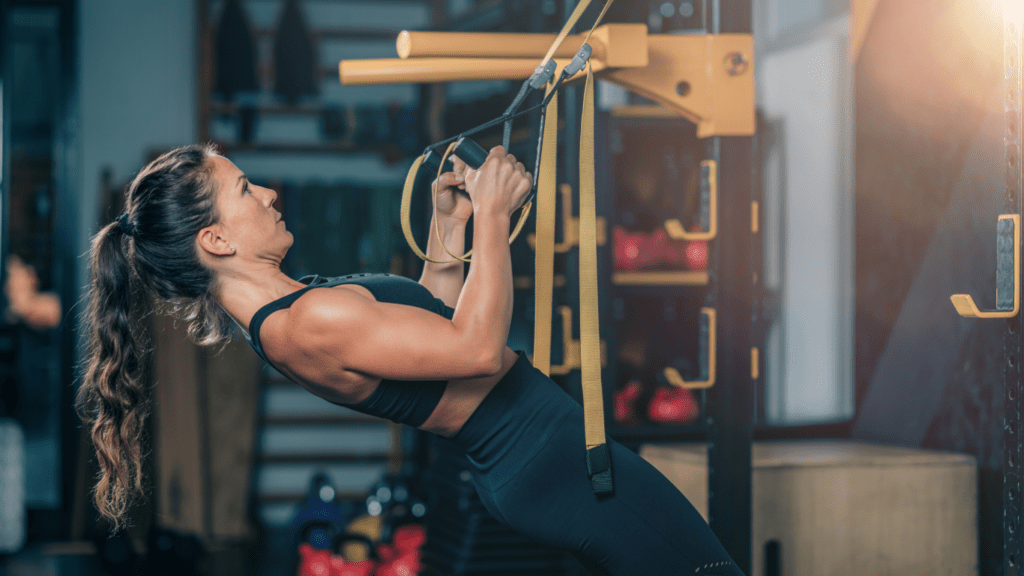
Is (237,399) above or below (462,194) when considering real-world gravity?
below

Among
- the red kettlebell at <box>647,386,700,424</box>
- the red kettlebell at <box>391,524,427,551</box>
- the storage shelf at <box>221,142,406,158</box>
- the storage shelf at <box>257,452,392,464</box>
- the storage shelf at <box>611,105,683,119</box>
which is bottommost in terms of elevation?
the red kettlebell at <box>391,524,427,551</box>

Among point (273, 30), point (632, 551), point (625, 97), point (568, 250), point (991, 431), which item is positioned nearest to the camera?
point (632, 551)

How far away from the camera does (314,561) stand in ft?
11.1

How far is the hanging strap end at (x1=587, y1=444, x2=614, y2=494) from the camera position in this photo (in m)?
1.33

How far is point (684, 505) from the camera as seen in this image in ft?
4.58

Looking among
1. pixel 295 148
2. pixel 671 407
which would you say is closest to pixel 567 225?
pixel 671 407

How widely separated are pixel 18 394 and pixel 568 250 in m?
3.59

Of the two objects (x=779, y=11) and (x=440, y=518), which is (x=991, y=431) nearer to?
(x=440, y=518)

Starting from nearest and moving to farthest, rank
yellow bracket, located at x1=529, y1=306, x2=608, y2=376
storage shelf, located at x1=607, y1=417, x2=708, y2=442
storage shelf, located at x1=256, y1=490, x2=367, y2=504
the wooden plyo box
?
the wooden plyo box → yellow bracket, located at x1=529, y1=306, x2=608, y2=376 → storage shelf, located at x1=607, y1=417, x2=708, y2=442 → storage shelf, located at x1=256, y1=490, x2=367, y2=504

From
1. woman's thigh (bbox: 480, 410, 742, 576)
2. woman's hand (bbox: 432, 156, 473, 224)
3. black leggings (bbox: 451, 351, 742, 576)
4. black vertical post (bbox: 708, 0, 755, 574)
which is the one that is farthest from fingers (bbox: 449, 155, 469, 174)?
black vertical post (bbox: 708, 0, 755, 574)

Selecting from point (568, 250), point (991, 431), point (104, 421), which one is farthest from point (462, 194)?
point (991, 431)

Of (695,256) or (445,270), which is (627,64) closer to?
(445,270)

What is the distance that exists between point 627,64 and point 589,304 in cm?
55

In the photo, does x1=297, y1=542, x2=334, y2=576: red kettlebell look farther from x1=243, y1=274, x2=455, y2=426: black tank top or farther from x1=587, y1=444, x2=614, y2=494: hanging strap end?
x1=587, y1=444, x2=614, y2=494: hanging strap end
